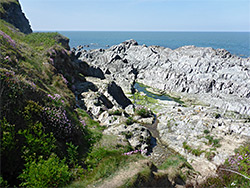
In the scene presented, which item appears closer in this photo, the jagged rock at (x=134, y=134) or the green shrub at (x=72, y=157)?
the green shrub at (x=72, y=157)

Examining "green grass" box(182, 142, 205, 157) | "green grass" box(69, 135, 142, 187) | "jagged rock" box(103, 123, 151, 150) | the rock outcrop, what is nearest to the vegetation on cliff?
"green grass" box(69, 135, 142, 187)

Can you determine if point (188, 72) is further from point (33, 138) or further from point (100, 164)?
point (33, 138)

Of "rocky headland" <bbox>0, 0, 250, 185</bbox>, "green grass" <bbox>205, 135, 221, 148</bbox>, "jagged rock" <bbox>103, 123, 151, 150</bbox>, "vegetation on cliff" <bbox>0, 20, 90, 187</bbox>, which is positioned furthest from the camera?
"green grass" <bbox>205, 135, 221, 148</bbox>

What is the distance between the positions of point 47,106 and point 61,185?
5830 millimetres

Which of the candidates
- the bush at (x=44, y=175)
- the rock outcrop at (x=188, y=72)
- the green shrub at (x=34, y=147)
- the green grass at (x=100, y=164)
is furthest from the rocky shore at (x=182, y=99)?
the bush at (x=44, y=175)

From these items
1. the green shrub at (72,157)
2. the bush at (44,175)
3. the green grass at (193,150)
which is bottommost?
the green grass at (193,150)

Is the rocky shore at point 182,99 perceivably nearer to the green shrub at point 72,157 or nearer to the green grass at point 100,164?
the green grass at point 100,164

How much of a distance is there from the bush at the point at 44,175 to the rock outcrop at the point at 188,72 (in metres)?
50.9

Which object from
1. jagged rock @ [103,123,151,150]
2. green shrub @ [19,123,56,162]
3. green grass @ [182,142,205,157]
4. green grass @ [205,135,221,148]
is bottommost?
green grass @ [182,142,205,157]

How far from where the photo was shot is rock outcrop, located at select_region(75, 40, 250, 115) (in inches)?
2213

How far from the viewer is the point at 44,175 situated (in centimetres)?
739

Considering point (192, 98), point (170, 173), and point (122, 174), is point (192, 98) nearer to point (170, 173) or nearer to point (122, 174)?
point (170, 173)

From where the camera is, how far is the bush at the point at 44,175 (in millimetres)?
7176

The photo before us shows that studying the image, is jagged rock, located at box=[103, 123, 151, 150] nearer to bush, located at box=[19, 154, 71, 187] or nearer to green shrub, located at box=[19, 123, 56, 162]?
green shrub, located at box=[19, 123, 56, 162]
